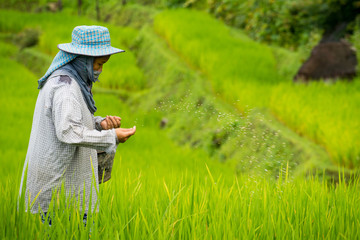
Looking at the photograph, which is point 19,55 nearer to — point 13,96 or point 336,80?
point 13,96

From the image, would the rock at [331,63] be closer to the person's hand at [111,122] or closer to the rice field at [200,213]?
the rice field at [200,213]

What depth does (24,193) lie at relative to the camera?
215 cm

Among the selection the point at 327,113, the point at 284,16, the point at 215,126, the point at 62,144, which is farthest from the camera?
the point at 284,16

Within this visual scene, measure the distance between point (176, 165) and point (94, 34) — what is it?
251cm

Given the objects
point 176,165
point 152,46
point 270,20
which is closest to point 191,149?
point 176,165

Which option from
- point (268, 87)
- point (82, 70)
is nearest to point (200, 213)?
point (82, 70)

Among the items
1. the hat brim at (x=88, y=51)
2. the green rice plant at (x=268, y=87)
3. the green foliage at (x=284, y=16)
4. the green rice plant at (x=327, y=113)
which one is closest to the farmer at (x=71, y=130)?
the hat brim at (x=88, y=51)

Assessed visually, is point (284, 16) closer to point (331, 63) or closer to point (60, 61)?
point (331, 63)

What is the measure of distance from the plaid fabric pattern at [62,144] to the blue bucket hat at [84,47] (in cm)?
7

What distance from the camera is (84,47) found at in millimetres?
2146

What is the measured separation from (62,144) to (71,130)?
0.46 feet

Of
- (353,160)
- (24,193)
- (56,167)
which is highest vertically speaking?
(56,167)

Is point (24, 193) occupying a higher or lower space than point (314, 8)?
lower

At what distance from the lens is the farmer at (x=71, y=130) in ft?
6.72
